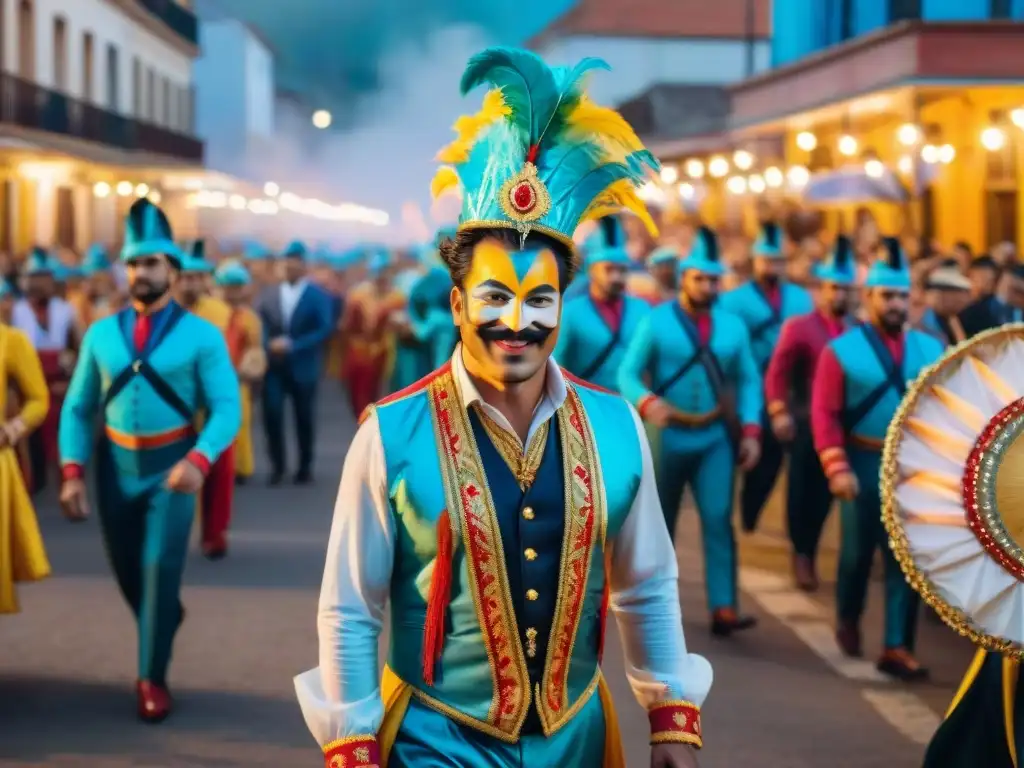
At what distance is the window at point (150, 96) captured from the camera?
5819 centimetres

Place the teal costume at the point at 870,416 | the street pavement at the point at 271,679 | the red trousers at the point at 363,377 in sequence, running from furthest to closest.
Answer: the red trousers at the point at 363,377 → the teal costume at the point at 870,416 → the street pavement at the point at 271,679

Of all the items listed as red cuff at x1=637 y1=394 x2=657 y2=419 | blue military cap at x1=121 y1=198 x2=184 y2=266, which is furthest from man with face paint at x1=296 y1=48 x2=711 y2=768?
red cuff at x1=637 y1=394 x2=657 y2=419

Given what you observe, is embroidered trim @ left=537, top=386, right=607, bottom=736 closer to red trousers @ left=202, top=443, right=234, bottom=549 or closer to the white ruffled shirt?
the white ruffled shirt

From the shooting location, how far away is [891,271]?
9.16 metres

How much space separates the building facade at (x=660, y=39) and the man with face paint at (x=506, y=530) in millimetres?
74599

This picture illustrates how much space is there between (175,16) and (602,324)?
172 feet

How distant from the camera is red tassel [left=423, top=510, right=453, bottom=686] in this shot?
13.5 feet

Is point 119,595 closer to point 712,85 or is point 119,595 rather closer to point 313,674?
point 313,674

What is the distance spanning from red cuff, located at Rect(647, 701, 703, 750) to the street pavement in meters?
3.15

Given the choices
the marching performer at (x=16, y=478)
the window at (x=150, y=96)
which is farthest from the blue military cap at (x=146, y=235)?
the window at (x=150, y=96)

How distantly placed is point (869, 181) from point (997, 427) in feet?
62.0

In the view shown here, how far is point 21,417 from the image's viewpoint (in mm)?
8508

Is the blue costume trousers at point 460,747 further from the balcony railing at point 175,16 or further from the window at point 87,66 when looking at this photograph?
the balcony railing at point 175,16

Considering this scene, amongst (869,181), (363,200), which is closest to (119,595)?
(869,181)
